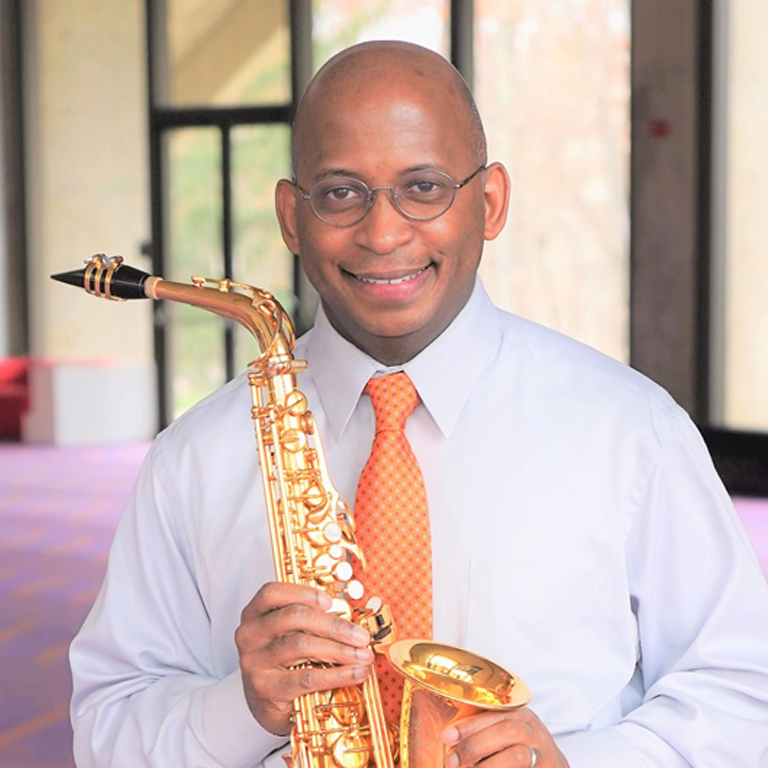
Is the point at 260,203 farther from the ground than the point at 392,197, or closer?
farther from the ground

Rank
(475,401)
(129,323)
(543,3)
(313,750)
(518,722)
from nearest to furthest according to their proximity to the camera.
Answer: (518,722) → (313,750) → (475,401) → (543,3) → (129,323)

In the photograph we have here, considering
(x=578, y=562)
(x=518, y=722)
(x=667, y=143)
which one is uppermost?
(x=667, y=143)

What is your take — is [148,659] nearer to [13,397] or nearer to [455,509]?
[455,509]

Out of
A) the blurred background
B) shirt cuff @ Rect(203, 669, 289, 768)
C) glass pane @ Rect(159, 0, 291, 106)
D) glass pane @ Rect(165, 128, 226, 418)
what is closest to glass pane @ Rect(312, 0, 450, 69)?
the blurred background

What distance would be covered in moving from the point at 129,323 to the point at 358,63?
10083 millimetres

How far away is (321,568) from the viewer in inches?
60.7

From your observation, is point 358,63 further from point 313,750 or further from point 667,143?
point 667,143

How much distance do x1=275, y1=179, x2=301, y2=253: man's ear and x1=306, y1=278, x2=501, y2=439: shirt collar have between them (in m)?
0.11

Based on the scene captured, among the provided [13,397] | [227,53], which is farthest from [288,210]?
[13,397]

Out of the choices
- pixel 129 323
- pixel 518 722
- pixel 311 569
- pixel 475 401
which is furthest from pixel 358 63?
pixel 129 323

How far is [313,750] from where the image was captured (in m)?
1.48

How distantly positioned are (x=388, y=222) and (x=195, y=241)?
9496 mm

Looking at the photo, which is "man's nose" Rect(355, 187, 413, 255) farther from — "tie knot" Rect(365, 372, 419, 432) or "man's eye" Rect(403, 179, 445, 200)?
"tie knot" Rect(365, 372, 419, 432)

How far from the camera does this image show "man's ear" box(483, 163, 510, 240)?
67.9 inches
